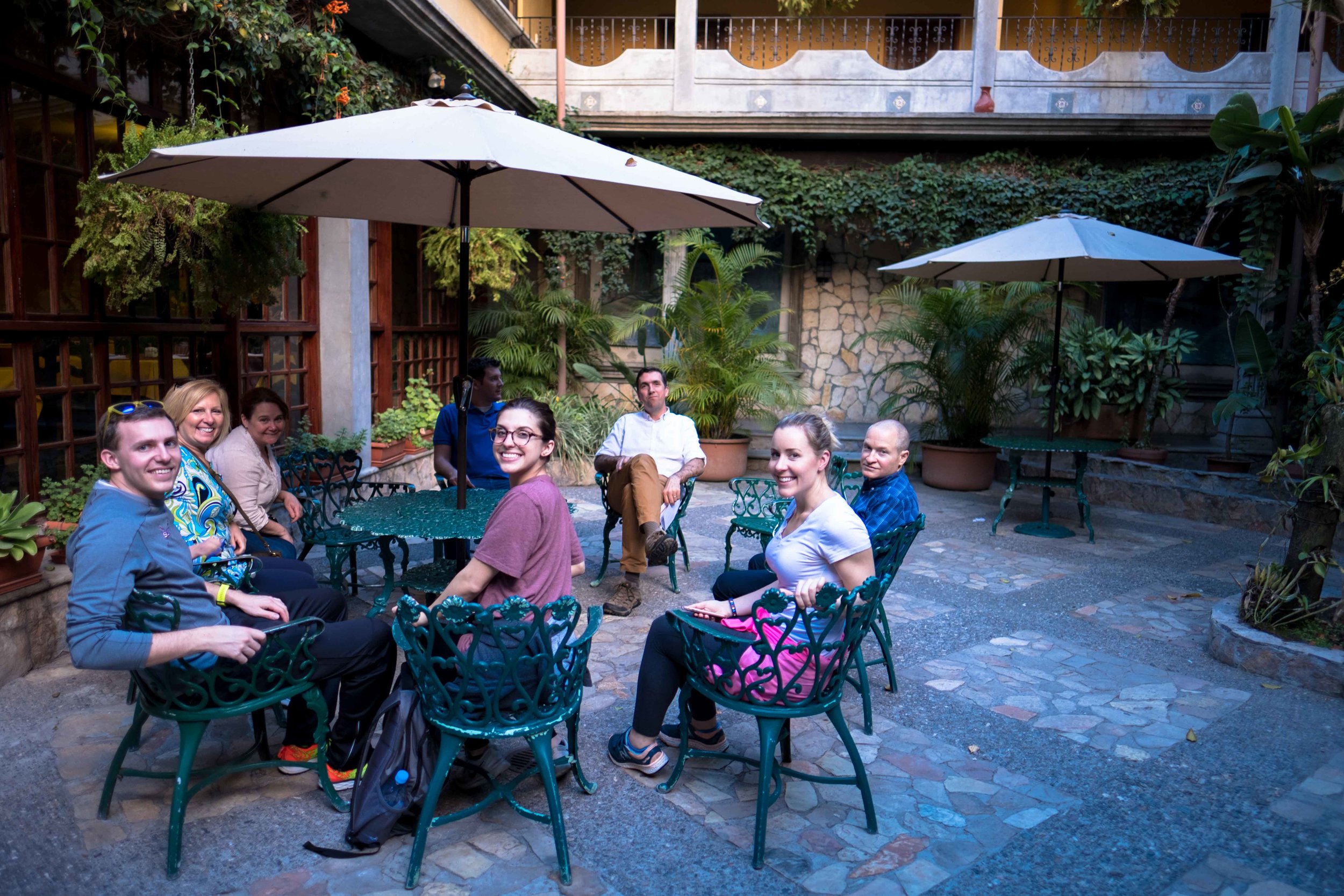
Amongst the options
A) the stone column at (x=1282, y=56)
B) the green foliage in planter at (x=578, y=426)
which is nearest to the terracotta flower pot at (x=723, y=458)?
the green foliage in planter at (x=578, y=426)

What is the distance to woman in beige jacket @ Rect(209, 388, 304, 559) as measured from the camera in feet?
13.3

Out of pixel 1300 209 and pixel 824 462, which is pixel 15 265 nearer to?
pixel 824 462

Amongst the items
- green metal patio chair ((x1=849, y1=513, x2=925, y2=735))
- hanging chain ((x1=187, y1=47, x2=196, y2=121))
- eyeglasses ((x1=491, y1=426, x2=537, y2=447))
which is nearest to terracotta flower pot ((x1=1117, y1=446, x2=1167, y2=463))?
green metal patio chair ((x1=849, y1=513, x2=925, y2=735))

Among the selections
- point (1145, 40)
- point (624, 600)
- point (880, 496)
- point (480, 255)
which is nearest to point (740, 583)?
point (880, 496)

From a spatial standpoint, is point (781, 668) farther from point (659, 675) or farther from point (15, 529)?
point (15, 529)

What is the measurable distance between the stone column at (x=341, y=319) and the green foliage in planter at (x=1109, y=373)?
6.79 m

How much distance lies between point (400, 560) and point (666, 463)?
1.98 meters

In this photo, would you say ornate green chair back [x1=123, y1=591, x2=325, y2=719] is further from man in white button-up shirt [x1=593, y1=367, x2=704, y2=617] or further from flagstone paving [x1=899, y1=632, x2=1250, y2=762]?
flagstone paving [x1=899, y1=632, x2=1250, y2=762]

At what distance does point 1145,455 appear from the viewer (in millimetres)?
8953

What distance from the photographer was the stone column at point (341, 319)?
7.07 meters

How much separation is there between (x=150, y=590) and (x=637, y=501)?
2801 millimetres

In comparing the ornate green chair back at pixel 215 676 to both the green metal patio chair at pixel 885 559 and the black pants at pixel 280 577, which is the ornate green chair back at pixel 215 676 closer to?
the black pants at pixel 280 577

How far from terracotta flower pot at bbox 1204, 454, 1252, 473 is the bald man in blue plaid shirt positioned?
253 inches

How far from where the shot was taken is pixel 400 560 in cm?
591
